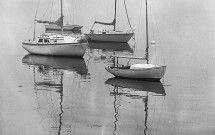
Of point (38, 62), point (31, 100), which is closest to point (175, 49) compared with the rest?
point (38, 62)

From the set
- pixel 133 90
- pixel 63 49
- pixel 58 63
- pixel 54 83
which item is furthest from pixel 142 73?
pixel 63 49

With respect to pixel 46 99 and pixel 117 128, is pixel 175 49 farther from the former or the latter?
pixel 117 128

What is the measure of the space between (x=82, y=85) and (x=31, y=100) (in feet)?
29.4

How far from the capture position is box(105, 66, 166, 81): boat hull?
2113 inches

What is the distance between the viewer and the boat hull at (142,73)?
53659mm

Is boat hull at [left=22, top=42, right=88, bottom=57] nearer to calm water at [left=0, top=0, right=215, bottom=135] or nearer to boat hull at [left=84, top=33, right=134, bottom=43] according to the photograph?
calm water at [left=0, top=0, right=215, bottom=135]

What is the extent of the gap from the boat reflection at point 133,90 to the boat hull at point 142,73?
0.55 meters

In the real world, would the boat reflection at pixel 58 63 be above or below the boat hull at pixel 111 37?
below

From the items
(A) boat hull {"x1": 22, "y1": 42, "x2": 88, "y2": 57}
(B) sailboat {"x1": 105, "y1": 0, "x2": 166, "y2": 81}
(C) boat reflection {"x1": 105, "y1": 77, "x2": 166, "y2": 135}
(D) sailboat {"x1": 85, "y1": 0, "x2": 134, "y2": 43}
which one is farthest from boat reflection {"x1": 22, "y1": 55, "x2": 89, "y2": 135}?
(D) sailboat {"x1": 85, "y1": 0, "x2": 134, "y2": 43}

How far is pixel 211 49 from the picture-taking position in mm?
92812

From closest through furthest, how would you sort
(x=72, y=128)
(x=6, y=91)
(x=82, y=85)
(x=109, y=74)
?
(x=72, y=128) → (x=6, y=91) → (x=82, y=85) → (x=109, y=74)

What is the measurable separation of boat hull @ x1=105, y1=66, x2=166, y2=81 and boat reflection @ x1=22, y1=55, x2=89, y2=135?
3912 millimetres

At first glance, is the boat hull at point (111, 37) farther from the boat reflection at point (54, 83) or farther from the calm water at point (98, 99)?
the boat reflection at point (54, 83)

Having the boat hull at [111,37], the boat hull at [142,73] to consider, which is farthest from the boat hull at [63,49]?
the boat hull at [111,37]
